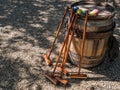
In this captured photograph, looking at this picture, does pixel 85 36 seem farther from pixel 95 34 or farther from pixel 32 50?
pixel 32 50

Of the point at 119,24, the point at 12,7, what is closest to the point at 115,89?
the point at 119,24

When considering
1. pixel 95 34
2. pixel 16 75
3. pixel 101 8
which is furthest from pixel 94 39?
pixel 16 75

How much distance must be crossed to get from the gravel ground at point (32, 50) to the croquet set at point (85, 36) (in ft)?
0.67

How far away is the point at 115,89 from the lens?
5.05 m

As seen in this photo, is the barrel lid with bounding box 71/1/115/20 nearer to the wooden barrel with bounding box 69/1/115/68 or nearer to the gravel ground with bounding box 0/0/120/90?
the wooden barrel with bounding box 69/1/115/68

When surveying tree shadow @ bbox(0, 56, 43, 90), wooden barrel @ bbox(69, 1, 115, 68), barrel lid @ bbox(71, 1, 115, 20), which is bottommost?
tree shadow @ bbox(0, 56, 43, 90)

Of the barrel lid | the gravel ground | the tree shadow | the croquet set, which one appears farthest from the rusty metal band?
the tree shadow

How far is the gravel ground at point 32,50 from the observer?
5137 mm

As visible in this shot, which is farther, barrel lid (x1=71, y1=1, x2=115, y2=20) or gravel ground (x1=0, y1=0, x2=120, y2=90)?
gravel ground (x1=0, y1=0, x2=120, y2=90)

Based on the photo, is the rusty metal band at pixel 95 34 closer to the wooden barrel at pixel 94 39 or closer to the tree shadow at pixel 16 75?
the wooden barrel at pixel 94 39

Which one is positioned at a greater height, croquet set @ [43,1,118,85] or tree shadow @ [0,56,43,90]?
croquet set @ [43,1,118,85]

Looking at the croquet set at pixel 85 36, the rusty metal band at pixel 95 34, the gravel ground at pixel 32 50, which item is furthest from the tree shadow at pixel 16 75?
the rusty metal band at pixel 95 34

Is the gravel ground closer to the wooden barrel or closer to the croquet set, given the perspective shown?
the croquet set

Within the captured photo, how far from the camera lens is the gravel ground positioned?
5137mm
